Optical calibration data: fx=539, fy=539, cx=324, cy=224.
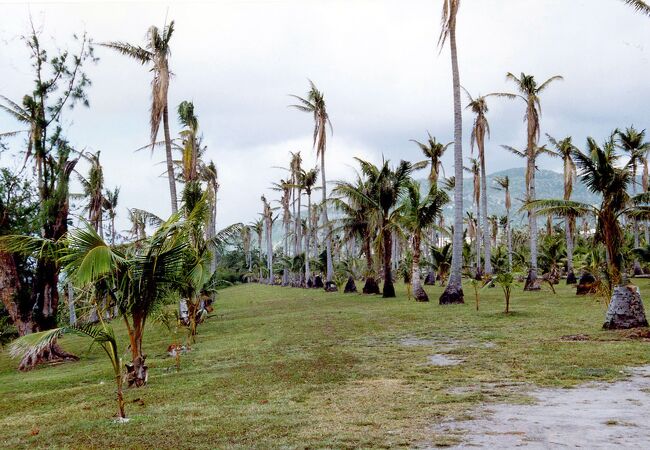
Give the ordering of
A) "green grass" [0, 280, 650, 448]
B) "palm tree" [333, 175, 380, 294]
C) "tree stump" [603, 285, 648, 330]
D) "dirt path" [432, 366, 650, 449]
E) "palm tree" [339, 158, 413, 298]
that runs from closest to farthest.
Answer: "dirt path" [432, 366, 650, 449]
"green grass" [0, 280, 650, 448]
"tree stump" [603, 285, 648, 330]
"palm tree" [339, 158, 413, 298]
"palm tree" [333, 175, 380, 294]

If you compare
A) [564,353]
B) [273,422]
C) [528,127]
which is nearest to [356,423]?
[273,422]

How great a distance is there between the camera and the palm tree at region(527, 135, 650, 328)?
1327 cm

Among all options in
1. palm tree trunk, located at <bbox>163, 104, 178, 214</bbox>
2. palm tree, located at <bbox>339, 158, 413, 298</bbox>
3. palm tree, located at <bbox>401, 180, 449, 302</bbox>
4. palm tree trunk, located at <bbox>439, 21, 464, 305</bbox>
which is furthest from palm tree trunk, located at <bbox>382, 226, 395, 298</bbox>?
palm tree trunk, located at <bbox>163, 104, 178, 214</bbox>

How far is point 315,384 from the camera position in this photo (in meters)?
9.08

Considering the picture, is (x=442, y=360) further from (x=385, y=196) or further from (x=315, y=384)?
(x=385, y=196)

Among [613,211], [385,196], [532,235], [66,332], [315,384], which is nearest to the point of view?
[66,332]

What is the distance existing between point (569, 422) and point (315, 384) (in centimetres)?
425

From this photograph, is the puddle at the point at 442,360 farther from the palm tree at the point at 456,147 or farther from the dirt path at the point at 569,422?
the palm tree at the point at 456,147

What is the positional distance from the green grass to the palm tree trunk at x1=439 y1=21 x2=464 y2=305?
6152 mm

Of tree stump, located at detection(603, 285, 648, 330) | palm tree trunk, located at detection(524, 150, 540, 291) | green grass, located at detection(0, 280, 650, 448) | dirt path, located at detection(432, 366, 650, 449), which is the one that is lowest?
green grass, located at detection(0, 280, 650, 448)

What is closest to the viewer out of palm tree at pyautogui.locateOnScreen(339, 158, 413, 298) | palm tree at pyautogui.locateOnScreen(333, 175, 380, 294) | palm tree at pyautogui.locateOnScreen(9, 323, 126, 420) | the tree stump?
palm tree at pyautogui.locateOnScreen(9, 323, 126, 420)

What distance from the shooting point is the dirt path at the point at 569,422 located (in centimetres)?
532

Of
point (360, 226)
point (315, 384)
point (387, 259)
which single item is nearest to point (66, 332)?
point (315, 384)

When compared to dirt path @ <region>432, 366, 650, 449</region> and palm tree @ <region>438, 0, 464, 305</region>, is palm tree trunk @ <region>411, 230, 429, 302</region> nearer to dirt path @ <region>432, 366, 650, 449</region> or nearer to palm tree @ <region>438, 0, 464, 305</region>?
palm tree @ <region>438, 0, 464, 305</region>
